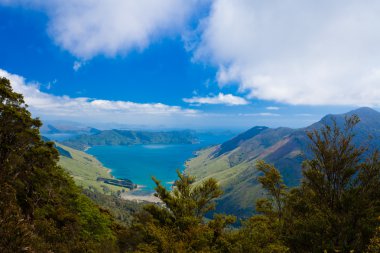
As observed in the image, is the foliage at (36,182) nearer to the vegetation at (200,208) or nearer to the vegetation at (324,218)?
the vegetation at (200,208)

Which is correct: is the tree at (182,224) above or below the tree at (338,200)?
below

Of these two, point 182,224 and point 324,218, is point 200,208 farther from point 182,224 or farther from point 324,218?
point 324,218

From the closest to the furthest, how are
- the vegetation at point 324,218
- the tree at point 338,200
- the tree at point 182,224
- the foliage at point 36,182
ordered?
the vegetation at point 324,218 < the tree at point 338,200 < the tree at point 182,224 < the foliage at point 36,182

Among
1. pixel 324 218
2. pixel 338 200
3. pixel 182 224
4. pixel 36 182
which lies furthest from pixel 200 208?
pixel 36 182

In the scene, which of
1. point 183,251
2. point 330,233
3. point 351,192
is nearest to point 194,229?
point 183,251

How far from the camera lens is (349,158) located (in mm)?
29000

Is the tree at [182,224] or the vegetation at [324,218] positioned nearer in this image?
the vegetation at [324,218]

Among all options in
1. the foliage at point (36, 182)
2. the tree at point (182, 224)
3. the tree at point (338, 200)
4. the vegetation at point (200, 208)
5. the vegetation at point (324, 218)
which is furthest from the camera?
the foliage at point (36, 182)

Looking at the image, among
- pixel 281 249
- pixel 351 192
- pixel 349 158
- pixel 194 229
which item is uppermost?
pixel 349 158

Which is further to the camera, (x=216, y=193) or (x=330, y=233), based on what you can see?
(x=216, y=193)

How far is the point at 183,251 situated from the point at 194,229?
5.80 m

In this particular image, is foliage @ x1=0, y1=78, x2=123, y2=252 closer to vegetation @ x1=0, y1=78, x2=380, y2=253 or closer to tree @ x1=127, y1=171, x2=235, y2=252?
vegetation @ x1=0, y1=78, x2=380, y2=253

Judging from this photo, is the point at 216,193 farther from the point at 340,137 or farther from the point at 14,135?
the point at 14,135

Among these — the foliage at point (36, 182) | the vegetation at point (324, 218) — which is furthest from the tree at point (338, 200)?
the foliage at point (36, 182)
